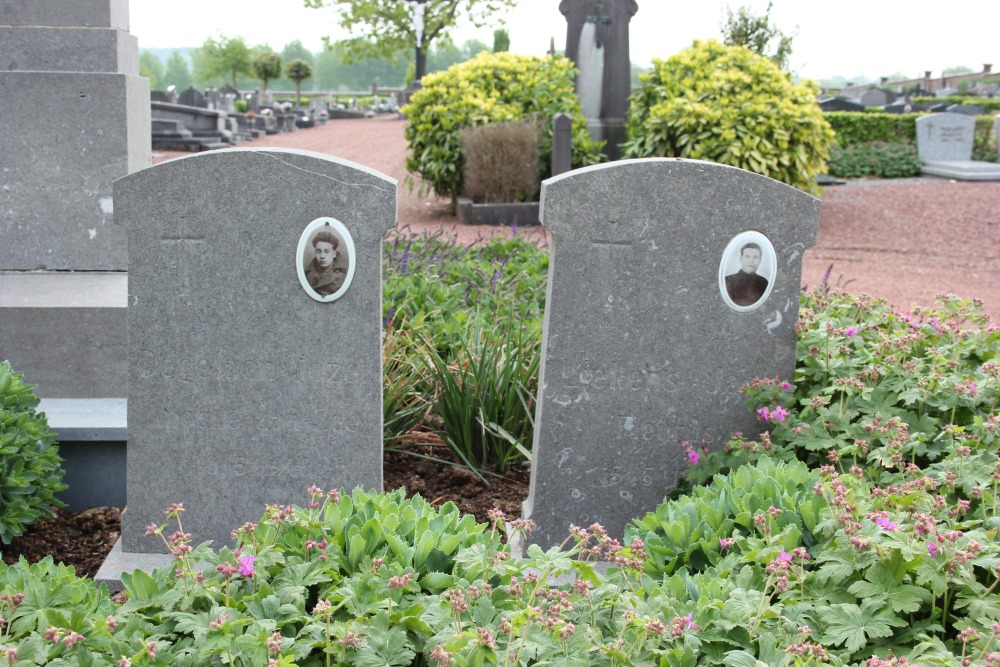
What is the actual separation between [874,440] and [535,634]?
1.71 meters

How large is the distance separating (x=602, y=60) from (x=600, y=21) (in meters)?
0.51

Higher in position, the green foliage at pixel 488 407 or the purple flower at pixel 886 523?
the purple flower at pixel 886 523

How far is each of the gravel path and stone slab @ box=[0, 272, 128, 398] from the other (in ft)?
9.80

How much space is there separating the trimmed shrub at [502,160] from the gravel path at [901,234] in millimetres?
556

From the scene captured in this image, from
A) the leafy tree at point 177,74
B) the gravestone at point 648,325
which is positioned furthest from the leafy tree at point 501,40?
the leafy tree at point 177,74

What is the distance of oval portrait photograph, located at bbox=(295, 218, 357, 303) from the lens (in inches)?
121

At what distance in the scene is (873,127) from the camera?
18641 mm

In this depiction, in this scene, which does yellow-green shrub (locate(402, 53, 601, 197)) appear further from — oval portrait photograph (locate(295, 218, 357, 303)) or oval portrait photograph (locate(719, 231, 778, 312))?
oval portrait photograph (locate(295, 218, 357, 303))

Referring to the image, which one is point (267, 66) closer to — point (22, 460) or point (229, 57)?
point (229, 57)

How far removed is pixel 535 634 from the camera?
1.72 meters

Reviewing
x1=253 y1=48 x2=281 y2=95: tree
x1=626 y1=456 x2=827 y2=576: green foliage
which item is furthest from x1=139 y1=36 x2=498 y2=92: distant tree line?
x1=626 y1=456 x2=827 y2=576: green foliage

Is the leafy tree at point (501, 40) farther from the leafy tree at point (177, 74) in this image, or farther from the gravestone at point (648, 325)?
the leafy tree at point (177, 74)

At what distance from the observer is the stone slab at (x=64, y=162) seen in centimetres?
429

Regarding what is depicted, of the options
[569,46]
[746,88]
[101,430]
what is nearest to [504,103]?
[569,46]
